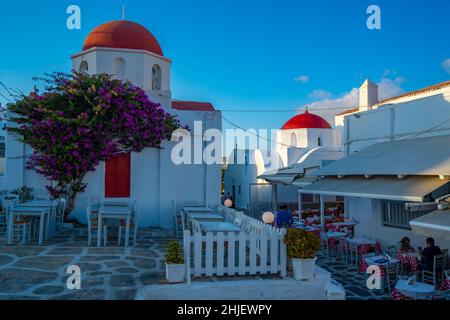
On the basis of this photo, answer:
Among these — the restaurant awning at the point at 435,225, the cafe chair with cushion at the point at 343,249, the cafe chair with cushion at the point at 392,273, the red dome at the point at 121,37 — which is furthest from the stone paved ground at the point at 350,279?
the red dome at the point at 121,37

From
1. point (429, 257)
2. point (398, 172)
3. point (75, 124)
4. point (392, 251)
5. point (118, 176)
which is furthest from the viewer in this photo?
point (118, 176)

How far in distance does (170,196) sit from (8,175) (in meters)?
6.56

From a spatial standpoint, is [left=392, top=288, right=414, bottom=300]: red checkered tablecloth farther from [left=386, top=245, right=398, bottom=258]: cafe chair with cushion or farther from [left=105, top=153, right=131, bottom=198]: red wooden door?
[left=105, top=153, right=131, bottom=198]: red wooden door

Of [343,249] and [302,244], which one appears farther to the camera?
[343,249]

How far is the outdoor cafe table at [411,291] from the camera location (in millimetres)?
8422

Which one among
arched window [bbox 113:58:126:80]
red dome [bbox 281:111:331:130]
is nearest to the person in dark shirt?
arched window [bbox 113:58:126:80]

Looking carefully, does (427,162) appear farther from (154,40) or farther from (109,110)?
(154,40)

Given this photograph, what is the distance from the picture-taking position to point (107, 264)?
33.4 ft

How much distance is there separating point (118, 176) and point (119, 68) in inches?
210

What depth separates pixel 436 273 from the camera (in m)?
10.5

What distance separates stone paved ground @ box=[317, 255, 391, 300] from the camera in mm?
9844

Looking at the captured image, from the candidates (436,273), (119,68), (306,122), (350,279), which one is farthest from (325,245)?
(306,122)

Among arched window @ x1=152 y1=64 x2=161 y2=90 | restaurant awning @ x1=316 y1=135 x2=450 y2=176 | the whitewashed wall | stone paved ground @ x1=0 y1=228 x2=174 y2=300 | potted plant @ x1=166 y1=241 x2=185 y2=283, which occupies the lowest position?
stone paved ground @ x1=0 y1=228 x2=174 y2=300

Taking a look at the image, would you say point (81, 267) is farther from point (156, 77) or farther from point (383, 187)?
point (156, 77)
